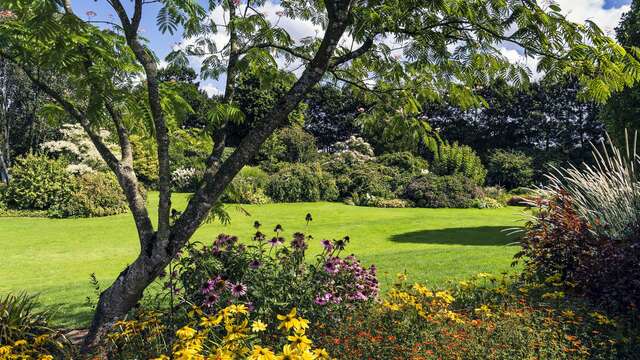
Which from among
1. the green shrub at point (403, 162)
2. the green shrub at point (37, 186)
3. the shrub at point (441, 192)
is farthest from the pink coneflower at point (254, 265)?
the green shrub at point (403, 162)

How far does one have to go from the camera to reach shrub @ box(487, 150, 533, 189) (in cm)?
2669

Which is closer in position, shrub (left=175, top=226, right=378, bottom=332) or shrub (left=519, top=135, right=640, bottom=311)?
shrub (left=175, top=226, right=378, bottom=332)

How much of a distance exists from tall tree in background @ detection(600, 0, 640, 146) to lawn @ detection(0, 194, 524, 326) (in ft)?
11.3

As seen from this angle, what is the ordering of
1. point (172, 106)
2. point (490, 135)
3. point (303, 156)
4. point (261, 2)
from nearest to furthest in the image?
point (172, 106) < point (261, 2) < point (303, 156) < point (490, 135)

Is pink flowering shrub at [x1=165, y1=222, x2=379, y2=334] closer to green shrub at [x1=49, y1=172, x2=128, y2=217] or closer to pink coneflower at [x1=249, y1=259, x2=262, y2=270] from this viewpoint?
pink coneflower at [x1=249, y1=259, x2=262, y2=270]

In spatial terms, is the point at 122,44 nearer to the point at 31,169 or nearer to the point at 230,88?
the point at 230,88

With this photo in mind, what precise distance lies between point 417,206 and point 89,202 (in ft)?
38.9

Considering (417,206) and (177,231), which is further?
(417,206)

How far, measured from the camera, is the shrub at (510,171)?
87.6 ft

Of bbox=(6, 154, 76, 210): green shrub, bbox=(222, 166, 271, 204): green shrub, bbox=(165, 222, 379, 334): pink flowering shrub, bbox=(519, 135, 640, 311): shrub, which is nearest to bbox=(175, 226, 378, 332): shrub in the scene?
bbox=(165, 222, 379, 334): pink flowering shrub

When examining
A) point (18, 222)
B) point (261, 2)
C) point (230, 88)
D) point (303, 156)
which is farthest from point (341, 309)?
point (303, 156)

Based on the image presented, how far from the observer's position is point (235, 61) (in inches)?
180

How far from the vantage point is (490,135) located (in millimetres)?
38219

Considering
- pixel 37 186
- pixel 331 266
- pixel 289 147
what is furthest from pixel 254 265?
pixel 289 147
